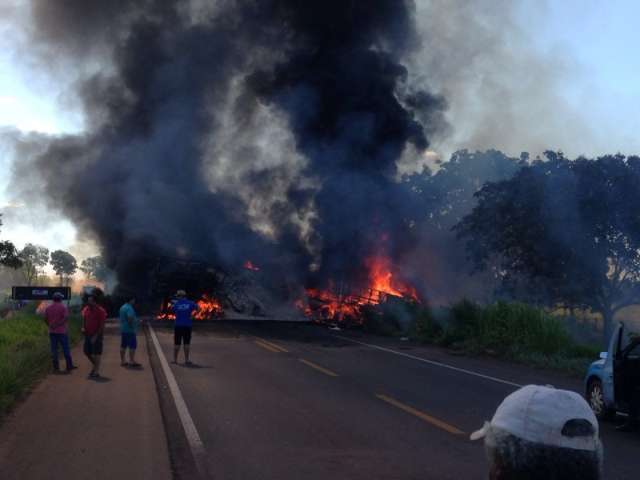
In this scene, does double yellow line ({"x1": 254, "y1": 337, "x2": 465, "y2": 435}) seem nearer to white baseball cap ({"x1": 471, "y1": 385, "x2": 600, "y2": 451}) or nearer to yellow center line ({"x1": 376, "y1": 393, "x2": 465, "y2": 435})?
yellow center line ({"x1": 376, "y1": 393, "x2": 465, "y2": 435})

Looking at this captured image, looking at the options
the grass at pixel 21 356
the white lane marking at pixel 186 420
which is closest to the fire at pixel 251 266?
the grass at pixel 21 356

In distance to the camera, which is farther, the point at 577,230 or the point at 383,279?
the point at 383,279

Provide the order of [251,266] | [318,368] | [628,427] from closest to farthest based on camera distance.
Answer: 1. [628,427]
2. [318,368]
3. [251,266]

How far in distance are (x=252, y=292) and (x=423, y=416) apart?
31.6 meters

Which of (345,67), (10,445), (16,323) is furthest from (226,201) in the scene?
(10,445)

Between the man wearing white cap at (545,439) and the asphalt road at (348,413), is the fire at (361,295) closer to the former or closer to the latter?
the asphalt road at (348,413)

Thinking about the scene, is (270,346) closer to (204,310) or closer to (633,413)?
(633,413)

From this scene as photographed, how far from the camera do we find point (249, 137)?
43.2m

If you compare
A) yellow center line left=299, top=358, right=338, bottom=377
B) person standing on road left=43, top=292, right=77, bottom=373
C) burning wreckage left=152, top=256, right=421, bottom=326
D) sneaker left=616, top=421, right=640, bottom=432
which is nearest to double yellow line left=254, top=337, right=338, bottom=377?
yellow center line left=299, top=358, right=338, bottom=377

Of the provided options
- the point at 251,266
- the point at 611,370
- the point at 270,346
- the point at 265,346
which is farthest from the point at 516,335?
the point at 251,266

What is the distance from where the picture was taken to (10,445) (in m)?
7.69

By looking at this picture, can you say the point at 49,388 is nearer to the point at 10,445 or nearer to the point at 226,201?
the point at 10,445

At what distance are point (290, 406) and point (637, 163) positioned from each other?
72.7ft

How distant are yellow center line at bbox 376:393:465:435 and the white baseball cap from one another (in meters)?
7.17
